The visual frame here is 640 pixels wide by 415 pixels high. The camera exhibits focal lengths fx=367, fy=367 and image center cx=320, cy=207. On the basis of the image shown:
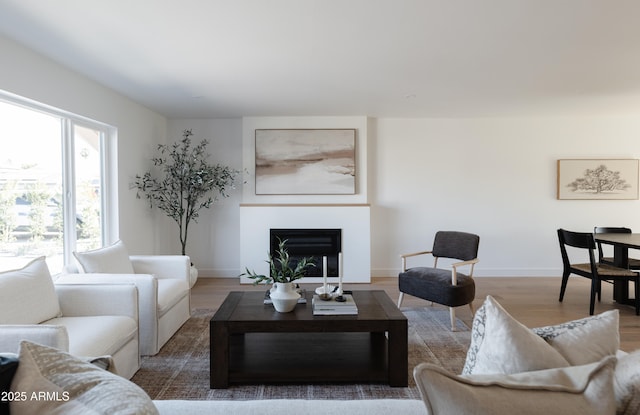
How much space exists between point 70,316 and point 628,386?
2966mm

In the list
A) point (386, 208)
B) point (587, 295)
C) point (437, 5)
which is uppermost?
point (437, 5)

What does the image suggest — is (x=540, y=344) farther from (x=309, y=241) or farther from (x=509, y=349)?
(x=309, y=241)

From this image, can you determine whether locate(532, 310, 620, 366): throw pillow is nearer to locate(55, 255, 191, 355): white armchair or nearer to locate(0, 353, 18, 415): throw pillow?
locate(0, 353, 18, 415): throw pillow

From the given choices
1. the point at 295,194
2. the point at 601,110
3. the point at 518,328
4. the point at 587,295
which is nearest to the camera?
the point at 518,328

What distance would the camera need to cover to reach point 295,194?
549 cm

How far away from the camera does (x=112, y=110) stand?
4.07m

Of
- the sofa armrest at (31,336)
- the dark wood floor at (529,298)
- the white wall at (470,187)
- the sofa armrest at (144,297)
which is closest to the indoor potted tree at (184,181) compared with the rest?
the white wall at (470,187)

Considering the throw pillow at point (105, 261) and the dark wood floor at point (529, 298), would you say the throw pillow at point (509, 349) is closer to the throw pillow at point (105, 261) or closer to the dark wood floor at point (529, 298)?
the dark wood floor at point (529, 298)

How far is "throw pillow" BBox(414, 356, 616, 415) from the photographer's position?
77cm

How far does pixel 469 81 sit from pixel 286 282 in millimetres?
2750

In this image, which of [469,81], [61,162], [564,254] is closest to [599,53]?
[469,81]

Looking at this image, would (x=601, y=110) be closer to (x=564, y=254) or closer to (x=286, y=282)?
(x=564, y=254)

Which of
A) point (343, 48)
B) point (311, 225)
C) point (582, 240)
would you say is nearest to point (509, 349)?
point (343, 48)

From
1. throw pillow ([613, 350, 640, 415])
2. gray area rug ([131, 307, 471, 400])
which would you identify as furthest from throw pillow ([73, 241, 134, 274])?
throw pillow ([613, 350, 640, 415])
